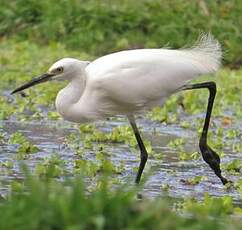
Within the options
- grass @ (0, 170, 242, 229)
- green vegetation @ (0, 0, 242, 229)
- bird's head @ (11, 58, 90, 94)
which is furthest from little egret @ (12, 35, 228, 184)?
grass @ (0, 170, 242, 229)

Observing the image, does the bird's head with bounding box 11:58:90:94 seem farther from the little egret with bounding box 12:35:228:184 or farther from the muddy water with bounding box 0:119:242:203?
the muddy water with bounding box 0:119:242:203

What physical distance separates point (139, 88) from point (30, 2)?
405 inches

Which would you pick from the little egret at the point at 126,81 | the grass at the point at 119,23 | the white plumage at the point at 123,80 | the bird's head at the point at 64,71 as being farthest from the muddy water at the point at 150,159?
the grass at the point at 119,23

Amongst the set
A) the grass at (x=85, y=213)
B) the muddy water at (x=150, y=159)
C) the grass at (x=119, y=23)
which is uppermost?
the grass at (x=85, y=213)

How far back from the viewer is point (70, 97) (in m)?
7.59

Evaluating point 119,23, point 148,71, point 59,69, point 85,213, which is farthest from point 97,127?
point 119,23

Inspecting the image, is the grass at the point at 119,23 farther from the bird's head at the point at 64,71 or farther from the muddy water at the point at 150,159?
the bird's head at the point at 64,71

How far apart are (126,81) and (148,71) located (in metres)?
0.26

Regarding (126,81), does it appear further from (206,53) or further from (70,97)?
(206,53)

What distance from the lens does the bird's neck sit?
757 centimetres

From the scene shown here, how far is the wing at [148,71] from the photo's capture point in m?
7.61

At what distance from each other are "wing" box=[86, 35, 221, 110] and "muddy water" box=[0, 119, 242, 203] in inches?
24.7

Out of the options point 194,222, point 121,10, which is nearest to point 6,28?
point 121,10

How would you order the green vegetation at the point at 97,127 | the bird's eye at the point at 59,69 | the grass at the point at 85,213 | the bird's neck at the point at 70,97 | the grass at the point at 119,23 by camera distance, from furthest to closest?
the grass at the point at 119,23 → the bird's eye at the point at 59,69 → the bird's neck at the point at 70,97 → the green vegetation at the point at 97,127 → the grass at the point at 85,213
